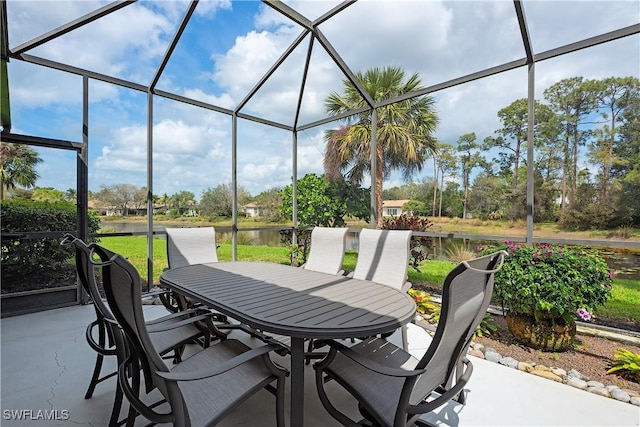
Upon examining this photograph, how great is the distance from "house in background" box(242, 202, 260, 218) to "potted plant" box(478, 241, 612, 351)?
4.84 meters

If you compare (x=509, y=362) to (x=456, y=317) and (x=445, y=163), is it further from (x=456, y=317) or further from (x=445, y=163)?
(x=445, y=163)

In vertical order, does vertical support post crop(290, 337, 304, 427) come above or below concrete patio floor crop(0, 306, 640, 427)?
above

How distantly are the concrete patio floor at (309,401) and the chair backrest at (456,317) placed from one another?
3.05 ft

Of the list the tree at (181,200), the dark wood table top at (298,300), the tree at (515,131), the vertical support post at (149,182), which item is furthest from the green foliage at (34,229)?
the tree at (515,131)

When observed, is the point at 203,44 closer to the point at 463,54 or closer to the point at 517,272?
the point at 463,54

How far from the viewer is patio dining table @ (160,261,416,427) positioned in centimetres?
178

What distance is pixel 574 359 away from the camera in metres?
3.18

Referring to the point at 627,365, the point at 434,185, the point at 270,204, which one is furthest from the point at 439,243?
the point at 270,204

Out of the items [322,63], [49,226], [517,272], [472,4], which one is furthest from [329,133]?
[49,226]

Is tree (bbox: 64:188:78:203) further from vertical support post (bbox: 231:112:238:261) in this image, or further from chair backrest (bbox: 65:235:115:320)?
chair backrest (bbox: 65:235:115:320)

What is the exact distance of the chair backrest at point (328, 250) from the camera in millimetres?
4137

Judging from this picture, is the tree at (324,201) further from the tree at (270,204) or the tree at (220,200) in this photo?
the tree at (220,200)

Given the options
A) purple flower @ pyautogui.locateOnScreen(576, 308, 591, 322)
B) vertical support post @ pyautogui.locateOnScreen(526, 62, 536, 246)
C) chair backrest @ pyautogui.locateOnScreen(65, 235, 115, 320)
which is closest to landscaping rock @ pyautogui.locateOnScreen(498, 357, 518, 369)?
purple flower @ pyautogui.locateOnScreen(576, 308, 591, 322)

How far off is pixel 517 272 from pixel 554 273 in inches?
12.8
